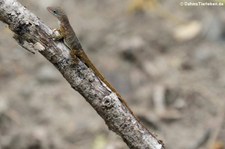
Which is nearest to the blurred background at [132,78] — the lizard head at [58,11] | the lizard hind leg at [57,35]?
the lizard head at [58,11]

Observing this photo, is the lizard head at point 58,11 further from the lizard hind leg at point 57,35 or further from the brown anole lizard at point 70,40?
the lizard hind leg at point 57,35

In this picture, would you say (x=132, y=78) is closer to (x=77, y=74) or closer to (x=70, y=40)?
(x=70, y=40)

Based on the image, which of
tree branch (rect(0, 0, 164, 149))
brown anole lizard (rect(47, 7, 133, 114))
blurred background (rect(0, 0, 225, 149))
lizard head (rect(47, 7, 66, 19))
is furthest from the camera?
blurred background (rect(0, 0, 225, 149))

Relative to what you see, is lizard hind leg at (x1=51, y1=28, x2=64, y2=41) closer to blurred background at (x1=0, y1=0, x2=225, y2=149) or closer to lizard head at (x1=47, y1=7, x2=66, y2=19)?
lizard head at (x1=47, y1=7, x2=66, y2=19)

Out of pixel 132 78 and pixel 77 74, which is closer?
pixel 77 74

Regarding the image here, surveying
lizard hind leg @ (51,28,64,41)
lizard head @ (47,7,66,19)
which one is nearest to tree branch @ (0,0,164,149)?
lizard hind leg @ (51,28,64,41)

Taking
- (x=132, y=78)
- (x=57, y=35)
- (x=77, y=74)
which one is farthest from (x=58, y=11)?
(x=132, y=78)
